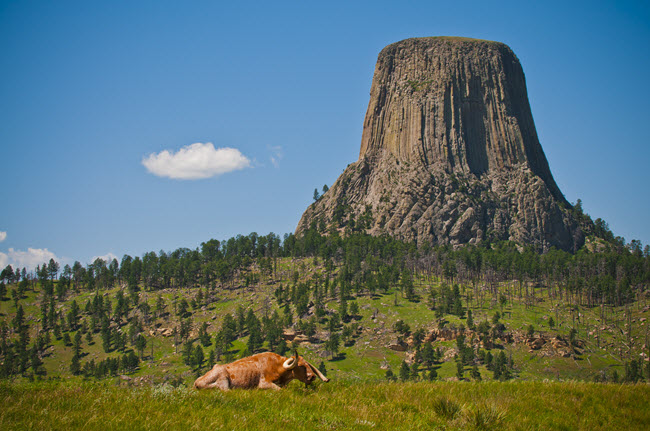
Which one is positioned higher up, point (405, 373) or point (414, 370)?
point (405, 373)

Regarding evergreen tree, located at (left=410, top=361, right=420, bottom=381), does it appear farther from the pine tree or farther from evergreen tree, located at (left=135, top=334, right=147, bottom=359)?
evergreen tree, located at (left=135, top=334, right=147, bottom=359)

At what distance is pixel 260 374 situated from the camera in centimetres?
1698

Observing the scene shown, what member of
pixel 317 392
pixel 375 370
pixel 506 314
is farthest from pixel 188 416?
pixel 506 314

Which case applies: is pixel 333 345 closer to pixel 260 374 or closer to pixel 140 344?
pixel 140 344

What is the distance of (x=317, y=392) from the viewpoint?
15766 mm

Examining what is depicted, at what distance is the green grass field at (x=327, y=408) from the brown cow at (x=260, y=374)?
687 millimetres

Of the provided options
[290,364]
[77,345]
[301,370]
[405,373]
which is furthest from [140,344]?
[290,364]

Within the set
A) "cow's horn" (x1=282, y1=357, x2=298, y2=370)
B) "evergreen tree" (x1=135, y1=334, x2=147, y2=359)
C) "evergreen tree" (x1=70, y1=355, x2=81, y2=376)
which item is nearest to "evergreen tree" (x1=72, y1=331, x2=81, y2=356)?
"evergreen tree" (x1=70, y1=355, x2=81, y2=376)

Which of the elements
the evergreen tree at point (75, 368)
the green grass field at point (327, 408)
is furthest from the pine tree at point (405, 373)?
the green grass field at point (327, 408)

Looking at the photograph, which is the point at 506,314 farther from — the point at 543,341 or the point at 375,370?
the point at 375,370

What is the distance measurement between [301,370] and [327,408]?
325cm

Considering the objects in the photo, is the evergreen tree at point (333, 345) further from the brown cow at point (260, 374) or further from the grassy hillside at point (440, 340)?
the brown cow at point (260, 374)

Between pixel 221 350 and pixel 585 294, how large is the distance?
16189 centimetres

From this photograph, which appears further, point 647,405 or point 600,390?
point 600,390
